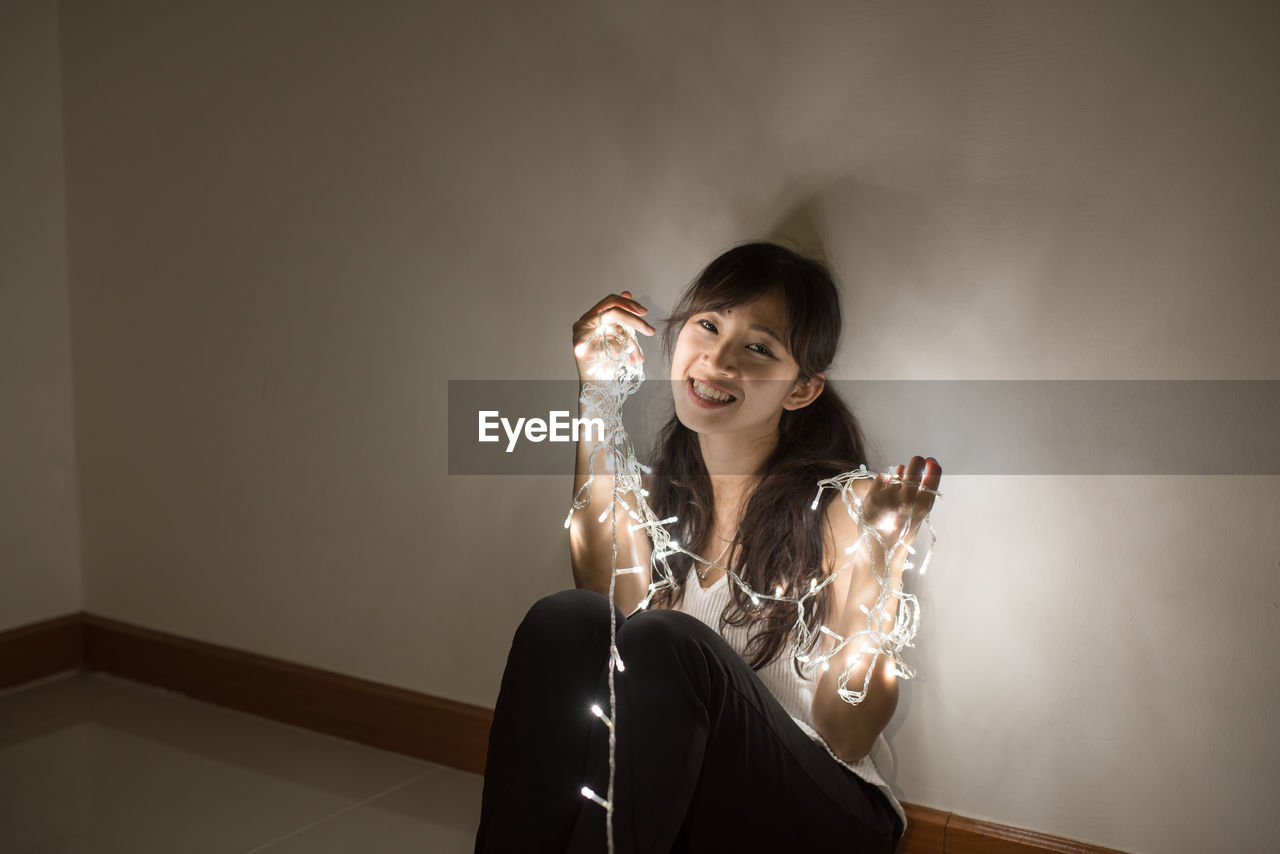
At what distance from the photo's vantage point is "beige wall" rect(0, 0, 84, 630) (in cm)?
234

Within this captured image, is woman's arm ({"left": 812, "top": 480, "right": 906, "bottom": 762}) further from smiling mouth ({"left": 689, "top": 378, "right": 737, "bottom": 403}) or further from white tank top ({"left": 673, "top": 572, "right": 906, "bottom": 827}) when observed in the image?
smiling mouth ({"left": 689, "top": 378, "right": 737, "bottom": 403})

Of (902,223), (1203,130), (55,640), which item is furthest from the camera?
(55,640)

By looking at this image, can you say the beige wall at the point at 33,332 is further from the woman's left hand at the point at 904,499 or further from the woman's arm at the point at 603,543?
the woman's left hand at the point at 904,499

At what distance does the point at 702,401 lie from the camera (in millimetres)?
1521

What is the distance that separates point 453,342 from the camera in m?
1.95

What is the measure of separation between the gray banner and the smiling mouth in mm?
26

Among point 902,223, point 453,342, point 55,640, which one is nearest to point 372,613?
point 453,342

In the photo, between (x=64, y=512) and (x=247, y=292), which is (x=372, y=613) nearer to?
(x=247, y=292)

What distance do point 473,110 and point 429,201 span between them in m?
0.21

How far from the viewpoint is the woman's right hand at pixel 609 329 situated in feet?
5.11

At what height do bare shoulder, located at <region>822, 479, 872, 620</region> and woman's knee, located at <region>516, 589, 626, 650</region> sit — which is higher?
bare shoulder, located at <region>822, 479, 872, 620</region>

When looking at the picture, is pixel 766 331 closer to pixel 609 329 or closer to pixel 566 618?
pixel 609 329

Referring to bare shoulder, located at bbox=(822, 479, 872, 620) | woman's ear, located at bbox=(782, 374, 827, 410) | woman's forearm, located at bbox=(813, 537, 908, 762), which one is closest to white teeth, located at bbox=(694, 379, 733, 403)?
woman's ear, located at bbox=(782, 374, 827, 410)

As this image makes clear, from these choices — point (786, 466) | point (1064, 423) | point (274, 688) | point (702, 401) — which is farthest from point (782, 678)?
point (274, 688)
